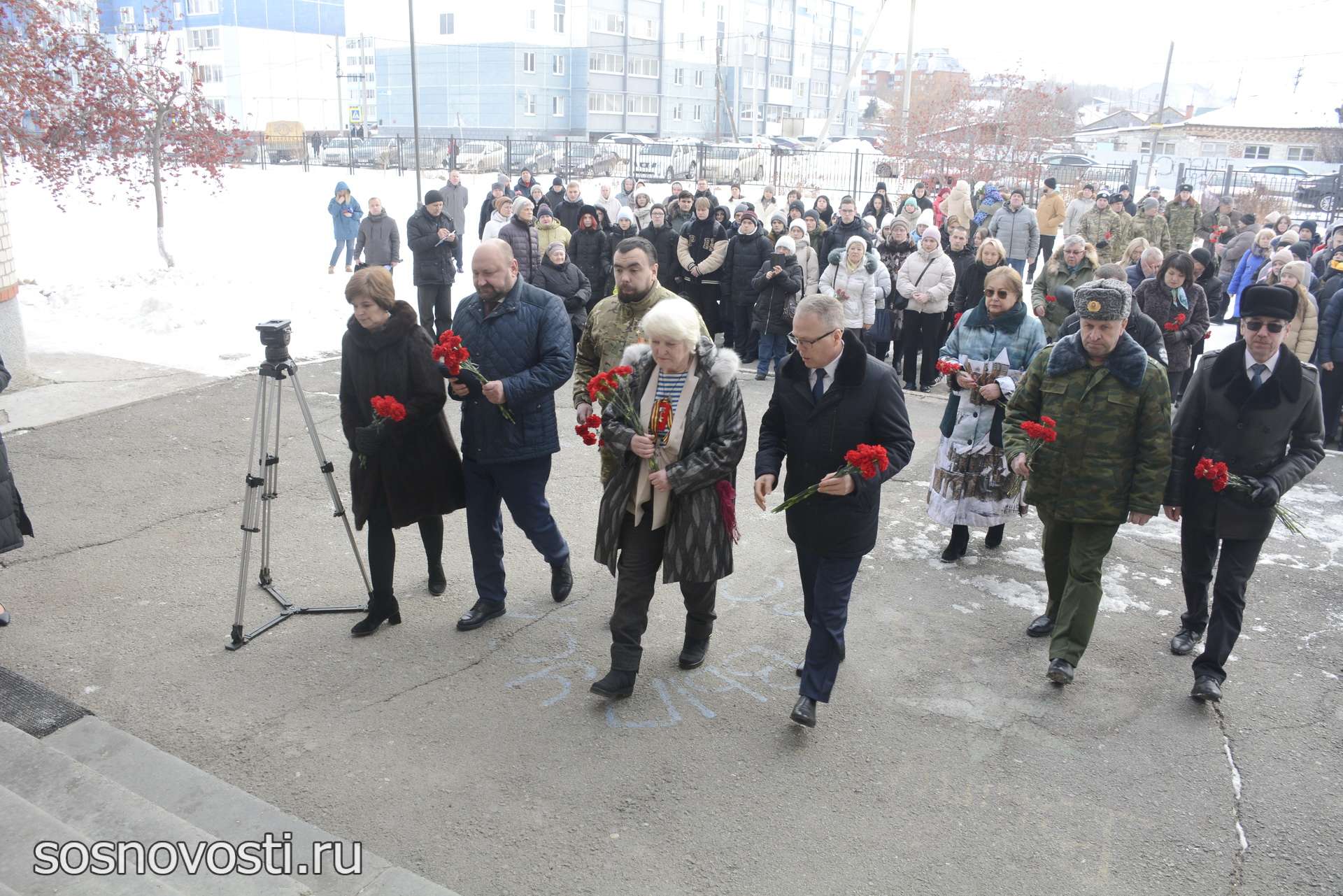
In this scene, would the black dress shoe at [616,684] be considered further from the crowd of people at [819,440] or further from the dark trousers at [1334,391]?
the dark trousers at [1334,391]

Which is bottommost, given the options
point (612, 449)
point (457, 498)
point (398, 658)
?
point (398, 658)

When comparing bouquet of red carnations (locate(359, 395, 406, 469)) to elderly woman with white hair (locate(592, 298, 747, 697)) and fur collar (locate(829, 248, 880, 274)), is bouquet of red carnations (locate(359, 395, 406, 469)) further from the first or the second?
fur collar (locate(829, 248, 880, 274))

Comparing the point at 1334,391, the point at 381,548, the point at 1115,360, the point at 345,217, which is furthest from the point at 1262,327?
the point at 345,217

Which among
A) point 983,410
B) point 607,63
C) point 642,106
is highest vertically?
point 607,63

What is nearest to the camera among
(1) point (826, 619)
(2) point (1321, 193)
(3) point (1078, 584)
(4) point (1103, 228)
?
(1) point (826, 619)

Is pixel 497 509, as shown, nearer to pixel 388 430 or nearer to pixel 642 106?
pixel 388 430

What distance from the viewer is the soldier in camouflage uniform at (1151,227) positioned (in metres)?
15.8

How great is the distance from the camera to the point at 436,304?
1347 cm

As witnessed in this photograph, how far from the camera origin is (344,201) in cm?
1822

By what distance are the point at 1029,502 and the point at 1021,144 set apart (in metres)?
24.9

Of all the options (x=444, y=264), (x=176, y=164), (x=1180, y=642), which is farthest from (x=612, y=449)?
(x=176, y=164)

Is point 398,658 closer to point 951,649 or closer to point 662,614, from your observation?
point 662,614

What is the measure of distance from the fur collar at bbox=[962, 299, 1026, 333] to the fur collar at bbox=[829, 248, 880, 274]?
14.8 ft

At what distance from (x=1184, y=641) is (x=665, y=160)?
107 ft
